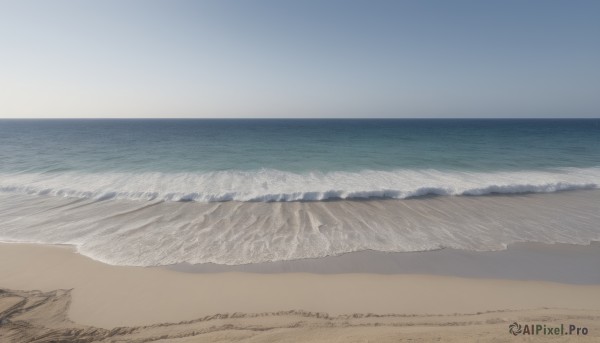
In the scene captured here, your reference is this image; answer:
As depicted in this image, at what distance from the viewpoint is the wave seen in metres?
11.9

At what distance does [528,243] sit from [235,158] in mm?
18909

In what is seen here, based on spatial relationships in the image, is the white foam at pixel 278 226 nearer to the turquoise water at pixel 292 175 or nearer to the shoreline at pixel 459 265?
the shoreline at pixel 459 265

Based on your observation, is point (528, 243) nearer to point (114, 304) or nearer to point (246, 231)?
point (246, 231)

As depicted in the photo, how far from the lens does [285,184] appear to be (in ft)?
45.1

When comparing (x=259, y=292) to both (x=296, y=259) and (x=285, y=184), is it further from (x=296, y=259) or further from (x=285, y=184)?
(x=285, y=184)

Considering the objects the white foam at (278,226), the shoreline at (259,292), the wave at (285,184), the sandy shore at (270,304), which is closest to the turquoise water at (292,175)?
the wave at (285,184)

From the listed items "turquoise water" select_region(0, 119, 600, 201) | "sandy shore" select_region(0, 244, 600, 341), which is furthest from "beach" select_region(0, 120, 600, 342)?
"turquoise water" select_region(0, 119, 600, 201)

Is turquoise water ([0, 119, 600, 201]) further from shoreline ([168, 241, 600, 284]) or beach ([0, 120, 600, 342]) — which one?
shoreline ([168, 241, 600, 284])

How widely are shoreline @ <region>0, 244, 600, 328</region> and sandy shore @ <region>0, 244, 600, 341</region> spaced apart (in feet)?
0.07

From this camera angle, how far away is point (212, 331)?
14.0ft

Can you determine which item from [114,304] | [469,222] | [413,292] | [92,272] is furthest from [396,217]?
[92,272]

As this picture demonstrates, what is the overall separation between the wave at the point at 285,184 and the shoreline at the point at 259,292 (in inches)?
220

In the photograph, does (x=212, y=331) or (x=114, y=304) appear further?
(x=114, y=304)

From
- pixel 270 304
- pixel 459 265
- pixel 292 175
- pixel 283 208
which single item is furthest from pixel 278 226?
pixel 292 175
